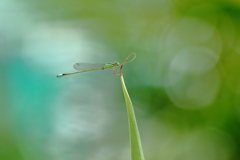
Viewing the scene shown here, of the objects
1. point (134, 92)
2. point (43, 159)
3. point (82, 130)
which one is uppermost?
point (134, 92)

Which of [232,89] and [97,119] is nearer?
[232,89]

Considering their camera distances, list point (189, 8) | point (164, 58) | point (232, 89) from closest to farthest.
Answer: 1. point (232, 89)
2. point (189, 8)
3. point (164, 58)

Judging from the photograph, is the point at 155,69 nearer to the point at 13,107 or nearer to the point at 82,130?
the point at 82,130

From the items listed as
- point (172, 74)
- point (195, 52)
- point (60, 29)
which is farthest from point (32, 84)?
point (195, 52)

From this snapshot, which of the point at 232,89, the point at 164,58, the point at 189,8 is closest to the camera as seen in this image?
the point at 232,89

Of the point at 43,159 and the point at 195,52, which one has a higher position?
the point at 195,52

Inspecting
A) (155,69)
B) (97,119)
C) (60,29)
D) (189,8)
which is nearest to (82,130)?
(97,119)
